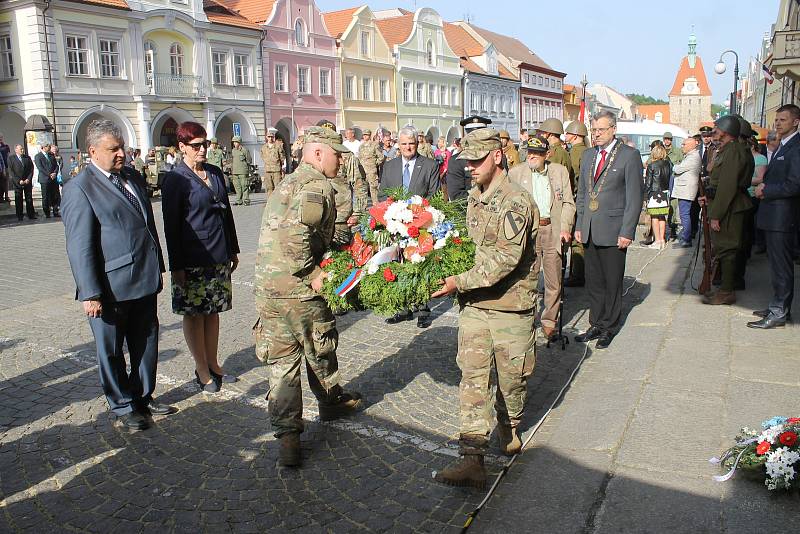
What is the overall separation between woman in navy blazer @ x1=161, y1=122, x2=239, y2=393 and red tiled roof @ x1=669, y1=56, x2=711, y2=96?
401ft

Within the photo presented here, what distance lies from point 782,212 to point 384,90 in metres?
44.1

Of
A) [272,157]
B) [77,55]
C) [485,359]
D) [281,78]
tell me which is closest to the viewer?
[485,359]

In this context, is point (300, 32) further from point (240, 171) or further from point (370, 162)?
point (370, 162)

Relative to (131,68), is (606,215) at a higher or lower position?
lower

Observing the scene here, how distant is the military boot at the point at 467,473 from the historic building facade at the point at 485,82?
5512 cm

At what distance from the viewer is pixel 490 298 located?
13.5 ft

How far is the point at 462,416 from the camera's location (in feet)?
13.3

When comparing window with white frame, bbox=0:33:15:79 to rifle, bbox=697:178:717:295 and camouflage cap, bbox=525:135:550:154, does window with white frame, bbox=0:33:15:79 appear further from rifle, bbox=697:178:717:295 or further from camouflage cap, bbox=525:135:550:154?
rifle, bbox=697:178:717:295

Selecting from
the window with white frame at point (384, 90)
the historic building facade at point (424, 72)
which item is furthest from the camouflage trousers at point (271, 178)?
the historic building facade at point (424, 72)

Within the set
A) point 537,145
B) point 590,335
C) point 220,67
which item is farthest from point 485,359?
point 220,67

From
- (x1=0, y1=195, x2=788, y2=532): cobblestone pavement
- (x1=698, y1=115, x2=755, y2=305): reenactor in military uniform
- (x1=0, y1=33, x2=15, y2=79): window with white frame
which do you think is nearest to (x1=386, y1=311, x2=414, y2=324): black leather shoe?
(x1=0, y1=195, x2=788, y2=532): cobblestone pavement

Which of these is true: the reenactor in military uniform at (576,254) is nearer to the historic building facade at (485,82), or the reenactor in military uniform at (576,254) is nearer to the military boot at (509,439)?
the military boot at (509,439)

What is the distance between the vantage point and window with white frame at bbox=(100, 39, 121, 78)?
1179 inches

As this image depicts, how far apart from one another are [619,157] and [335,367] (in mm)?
3619
